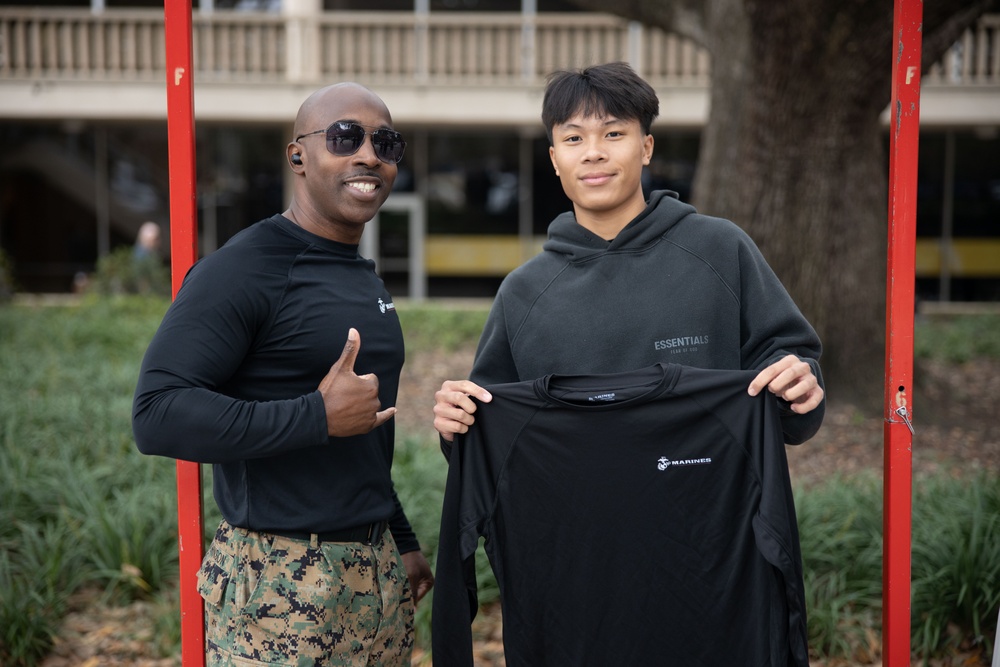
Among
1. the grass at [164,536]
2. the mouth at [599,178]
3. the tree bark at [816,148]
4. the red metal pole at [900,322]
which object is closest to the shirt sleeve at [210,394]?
the mouth at [599,178]

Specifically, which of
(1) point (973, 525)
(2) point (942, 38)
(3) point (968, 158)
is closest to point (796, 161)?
(2) point (942, 38)

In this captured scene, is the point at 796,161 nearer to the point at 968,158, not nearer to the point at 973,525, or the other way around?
the point at 973,525

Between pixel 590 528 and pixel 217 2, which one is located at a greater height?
pixel 217 2

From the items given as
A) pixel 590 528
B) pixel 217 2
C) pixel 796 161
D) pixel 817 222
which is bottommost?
pixel 590 528

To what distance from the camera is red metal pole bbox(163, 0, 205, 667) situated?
2631 mm

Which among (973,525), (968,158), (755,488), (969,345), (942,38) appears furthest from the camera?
(968,158)

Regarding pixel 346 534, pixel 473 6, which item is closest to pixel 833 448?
pixel 346 534

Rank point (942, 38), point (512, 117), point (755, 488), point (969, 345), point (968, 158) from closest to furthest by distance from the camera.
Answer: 1. point (755, 488)
2. point (942, 38)
3. point (969, 345)
4. point (512, 117)
5. point (968, 158)

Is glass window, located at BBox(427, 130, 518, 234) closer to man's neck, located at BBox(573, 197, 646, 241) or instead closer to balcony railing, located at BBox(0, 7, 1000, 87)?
balcony railing, located at BBox(0, 7, 1000, 87)

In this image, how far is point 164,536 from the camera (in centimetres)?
473

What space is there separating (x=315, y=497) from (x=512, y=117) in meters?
15.0

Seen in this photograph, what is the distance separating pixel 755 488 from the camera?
7.57ft

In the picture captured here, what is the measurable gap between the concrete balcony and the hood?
564 inches

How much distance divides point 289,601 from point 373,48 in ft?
53.3
